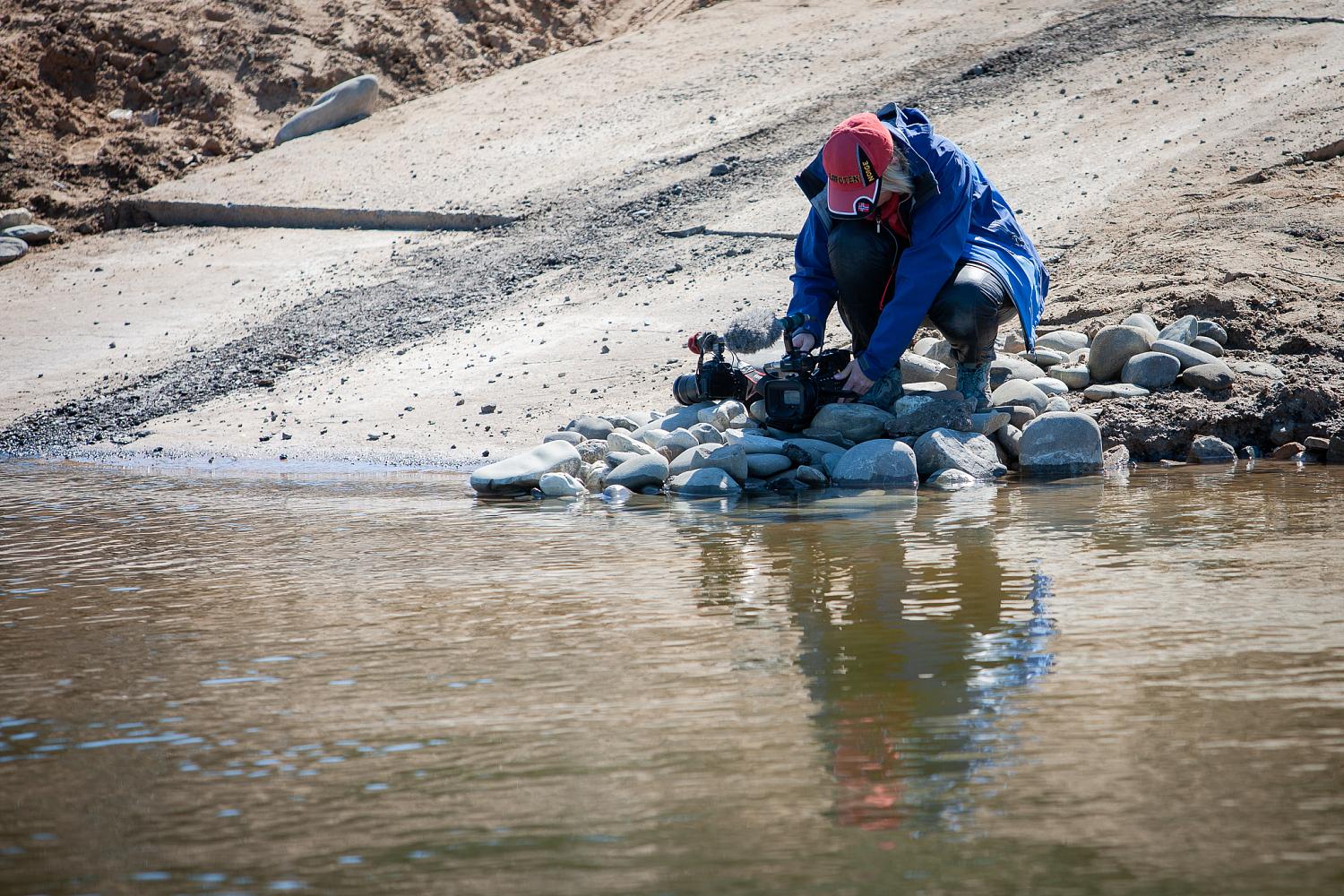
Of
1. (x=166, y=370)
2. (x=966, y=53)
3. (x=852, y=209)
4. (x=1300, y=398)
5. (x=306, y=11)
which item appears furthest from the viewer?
(x=306, y=11)

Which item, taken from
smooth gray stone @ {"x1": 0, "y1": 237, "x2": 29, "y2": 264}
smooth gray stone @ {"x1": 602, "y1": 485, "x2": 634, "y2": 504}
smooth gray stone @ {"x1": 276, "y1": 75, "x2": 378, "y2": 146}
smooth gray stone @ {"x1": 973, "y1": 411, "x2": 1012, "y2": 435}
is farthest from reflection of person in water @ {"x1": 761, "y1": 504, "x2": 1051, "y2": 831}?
smooth gray stone @ {"x1": 276, "y1": 75, "x2": 378, "y2": 146}

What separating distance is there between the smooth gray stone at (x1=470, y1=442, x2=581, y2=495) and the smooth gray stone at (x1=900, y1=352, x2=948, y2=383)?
162 cm

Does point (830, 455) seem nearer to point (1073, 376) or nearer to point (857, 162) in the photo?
point (857, 162)

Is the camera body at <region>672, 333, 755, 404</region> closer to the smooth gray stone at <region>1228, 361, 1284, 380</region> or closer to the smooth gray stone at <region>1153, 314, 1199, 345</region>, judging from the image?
the smooth gray stone at <region>1153, 314, 1199, 345</region>

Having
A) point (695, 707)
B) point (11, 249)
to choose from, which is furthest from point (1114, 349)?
point (11, 249)

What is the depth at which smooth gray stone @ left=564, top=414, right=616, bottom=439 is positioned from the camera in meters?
6.79

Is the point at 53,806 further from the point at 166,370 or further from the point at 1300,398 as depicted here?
the point at 166,370

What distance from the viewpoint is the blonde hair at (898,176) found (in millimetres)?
5559

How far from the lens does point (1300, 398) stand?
256 inches

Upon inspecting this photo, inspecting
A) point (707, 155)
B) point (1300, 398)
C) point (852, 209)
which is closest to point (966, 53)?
point (707, 155)

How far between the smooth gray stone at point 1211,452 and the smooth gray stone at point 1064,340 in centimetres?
112

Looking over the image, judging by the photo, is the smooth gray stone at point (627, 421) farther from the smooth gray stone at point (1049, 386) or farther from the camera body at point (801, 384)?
the smooth gray stone at point (1049, 386)

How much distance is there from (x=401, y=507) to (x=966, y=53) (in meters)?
8.66

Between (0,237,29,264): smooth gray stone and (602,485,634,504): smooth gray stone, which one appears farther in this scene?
(0,237,29,264): smooth gray stone
